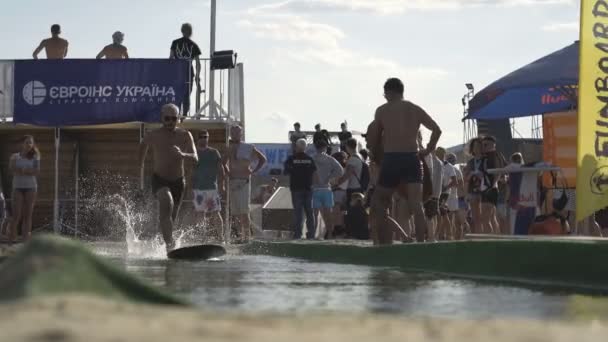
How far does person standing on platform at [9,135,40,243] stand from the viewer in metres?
18.3

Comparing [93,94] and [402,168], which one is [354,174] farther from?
[402,168]

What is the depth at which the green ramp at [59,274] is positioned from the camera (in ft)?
13.1

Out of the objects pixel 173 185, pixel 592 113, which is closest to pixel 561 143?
pixel 592 113

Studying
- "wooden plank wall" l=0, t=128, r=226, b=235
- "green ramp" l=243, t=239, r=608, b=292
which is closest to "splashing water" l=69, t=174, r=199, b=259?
"wooden plank wall" l=0, t=128, r=226, b=235

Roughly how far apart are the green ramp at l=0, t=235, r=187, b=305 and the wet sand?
0.55ft

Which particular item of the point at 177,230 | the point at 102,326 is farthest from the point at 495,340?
the point at 177,230

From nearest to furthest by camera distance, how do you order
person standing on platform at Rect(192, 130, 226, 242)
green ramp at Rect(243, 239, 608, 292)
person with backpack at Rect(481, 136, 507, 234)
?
green ramp at Rect(243, 239, 608, 292), person with backpack at Rect(481, 136, 507, 234), person standing on platform at Rect(192, 130, 226, 242)

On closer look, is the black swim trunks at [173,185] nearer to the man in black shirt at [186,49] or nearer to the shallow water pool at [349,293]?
the shallow water pool at [349,293]

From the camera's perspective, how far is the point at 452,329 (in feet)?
12.5

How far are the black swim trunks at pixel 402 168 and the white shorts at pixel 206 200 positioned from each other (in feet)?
21.0

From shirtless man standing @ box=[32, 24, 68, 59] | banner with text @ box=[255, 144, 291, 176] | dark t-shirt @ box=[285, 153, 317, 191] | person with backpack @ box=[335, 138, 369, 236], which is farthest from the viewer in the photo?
banner with text @ box=[255, 144, 291, 176]

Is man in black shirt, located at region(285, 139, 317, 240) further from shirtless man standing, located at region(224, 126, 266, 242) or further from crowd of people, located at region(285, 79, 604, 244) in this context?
shirtless man standing, located at region(224, 126, 266, 242)

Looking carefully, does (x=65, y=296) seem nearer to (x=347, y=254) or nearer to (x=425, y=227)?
(x=347, y=254)

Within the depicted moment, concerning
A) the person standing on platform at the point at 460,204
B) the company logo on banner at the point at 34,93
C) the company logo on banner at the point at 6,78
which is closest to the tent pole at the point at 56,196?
the company logo on banner at the point at 34,93
